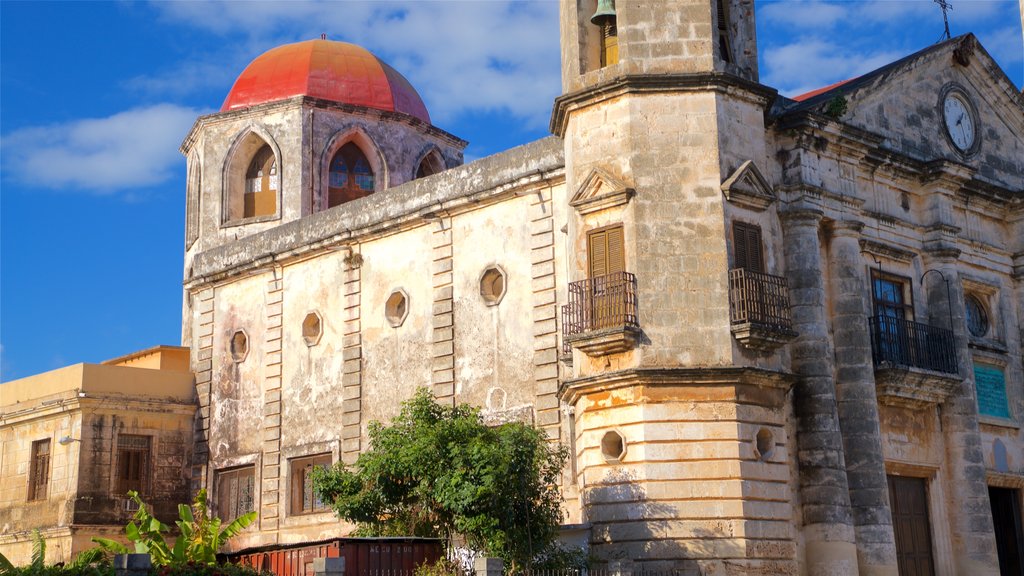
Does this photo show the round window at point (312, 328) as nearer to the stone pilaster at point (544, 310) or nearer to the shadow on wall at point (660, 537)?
the stone pilaster at point (544, 310)

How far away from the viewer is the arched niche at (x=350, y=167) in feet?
108

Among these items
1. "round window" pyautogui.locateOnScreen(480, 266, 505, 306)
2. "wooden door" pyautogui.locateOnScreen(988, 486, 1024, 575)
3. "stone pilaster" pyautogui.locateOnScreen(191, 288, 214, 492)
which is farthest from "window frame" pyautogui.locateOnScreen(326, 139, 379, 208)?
"wooden door" pyautogui.locateOnScreen(988, 486, 1024, 575)

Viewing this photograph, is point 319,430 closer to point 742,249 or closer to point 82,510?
point 82,510

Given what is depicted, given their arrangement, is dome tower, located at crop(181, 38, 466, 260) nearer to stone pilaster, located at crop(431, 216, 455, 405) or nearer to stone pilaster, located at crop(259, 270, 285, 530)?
stone pilaster, located at crop(259, 270, 285, 530)

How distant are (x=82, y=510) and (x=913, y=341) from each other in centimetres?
1707

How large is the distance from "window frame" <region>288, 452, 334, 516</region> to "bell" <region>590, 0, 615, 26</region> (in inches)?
415

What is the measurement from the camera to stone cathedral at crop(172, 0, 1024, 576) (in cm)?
1947

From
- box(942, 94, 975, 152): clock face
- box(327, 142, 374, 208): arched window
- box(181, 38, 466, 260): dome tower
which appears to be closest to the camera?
box(942, 94, 975, 152): clock face

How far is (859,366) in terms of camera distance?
21.7 meters

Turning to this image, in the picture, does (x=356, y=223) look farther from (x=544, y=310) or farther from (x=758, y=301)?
(x=758, y=301)

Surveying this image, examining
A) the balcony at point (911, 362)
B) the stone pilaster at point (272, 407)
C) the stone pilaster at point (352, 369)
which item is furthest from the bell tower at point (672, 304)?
the stone pilaster at point (272, 407)

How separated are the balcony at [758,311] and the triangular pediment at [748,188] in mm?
1170

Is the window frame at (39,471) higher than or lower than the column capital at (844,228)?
lower

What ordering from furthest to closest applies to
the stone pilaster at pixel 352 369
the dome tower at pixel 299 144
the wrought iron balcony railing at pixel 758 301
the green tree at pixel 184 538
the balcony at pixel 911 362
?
the dome tower at pixel 299 144 → the stone pilaster at pixel 352 369 → the balcony at pixel 911 362 → the green tree at pixel 184 538 → the wrought iron balcony railing at pixel 758 301
